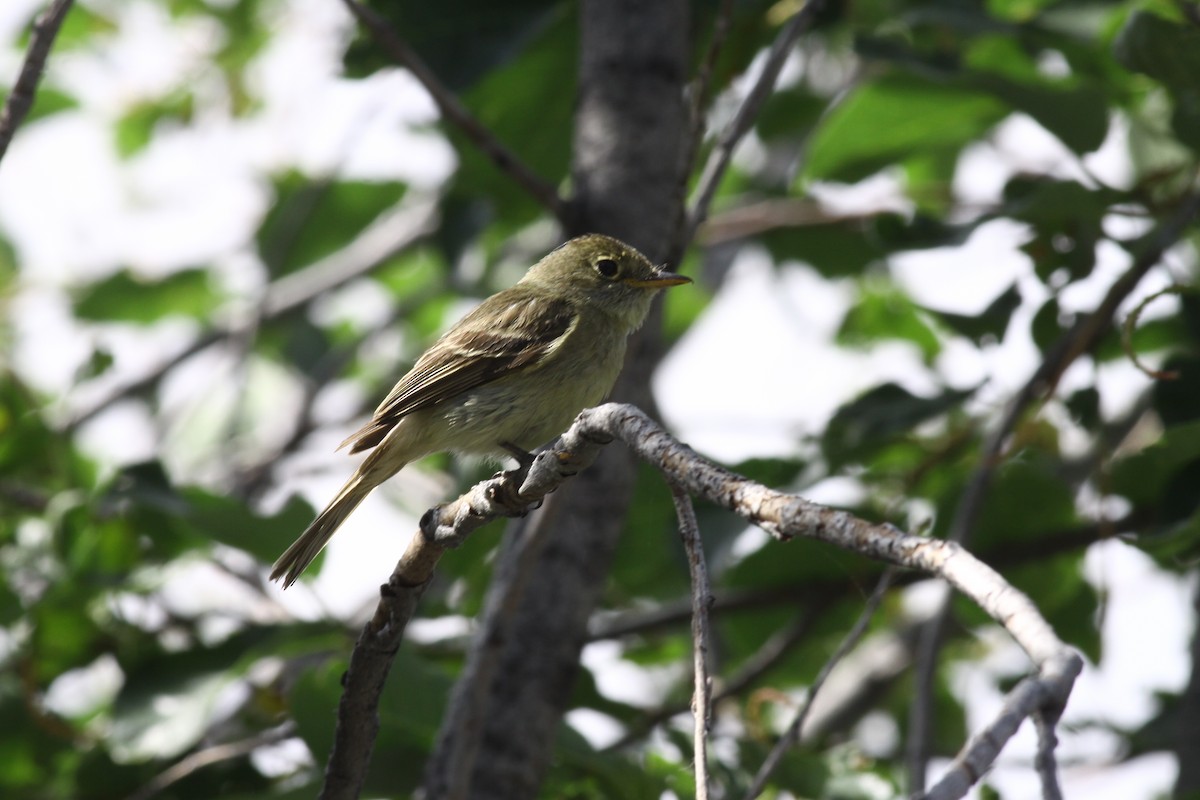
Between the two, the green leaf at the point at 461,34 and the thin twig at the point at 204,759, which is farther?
the green leaf at the point at 461,34

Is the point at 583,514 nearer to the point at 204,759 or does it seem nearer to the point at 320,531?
the point at 320,531

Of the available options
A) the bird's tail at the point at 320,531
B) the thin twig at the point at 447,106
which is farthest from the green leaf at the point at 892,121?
the bird's tail at the point at 320,531

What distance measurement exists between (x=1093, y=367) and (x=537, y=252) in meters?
3.65

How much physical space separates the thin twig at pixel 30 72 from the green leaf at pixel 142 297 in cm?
458

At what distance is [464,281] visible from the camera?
7094 mm

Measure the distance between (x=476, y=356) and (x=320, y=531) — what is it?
31.9 inches

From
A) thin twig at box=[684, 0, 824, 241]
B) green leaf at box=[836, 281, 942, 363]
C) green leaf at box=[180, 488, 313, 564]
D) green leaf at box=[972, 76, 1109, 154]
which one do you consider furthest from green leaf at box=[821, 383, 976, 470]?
green leaf at box=[180, 488, 313, 564]

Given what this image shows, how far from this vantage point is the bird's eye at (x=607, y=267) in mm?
4736

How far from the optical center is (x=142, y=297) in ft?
23.9

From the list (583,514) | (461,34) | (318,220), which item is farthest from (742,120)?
(318,220)

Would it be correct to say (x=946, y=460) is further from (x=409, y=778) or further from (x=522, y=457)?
(x=409, y=778)

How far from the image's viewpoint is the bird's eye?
474cm

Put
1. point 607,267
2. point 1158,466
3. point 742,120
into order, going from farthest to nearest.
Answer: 1. point 607,267
2. point 1158,466
3. point 742,120

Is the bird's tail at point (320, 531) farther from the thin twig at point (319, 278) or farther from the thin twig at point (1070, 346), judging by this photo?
the thin twig at point (319, 278)
